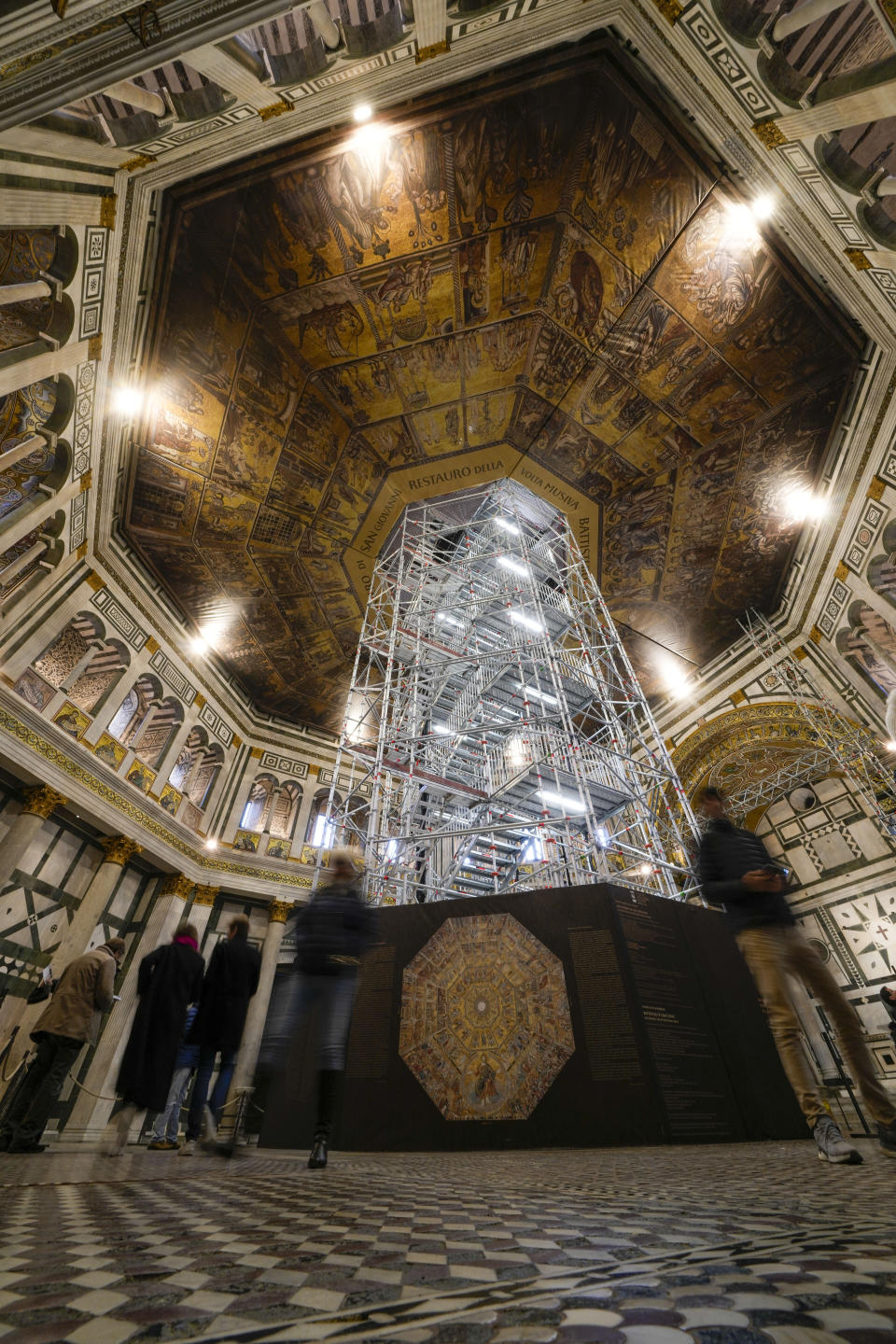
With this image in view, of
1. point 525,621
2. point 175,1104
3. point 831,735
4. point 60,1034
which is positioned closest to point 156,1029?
point 60,1034

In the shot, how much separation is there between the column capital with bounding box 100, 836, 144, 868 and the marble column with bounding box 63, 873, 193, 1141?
5.11ft

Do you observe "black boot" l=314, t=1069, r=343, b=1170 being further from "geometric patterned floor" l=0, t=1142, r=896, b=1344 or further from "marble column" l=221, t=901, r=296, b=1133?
"marble column" l=221, t=901, r=296, b=1133

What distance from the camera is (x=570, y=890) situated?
491 centimetres

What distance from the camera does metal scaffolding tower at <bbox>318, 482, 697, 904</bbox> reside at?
7215 millimetres

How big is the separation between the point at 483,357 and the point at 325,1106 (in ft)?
33.7

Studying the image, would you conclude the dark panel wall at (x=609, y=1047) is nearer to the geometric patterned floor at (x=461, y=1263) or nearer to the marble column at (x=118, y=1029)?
the geometric patterned floor at (x=461, y=1263)

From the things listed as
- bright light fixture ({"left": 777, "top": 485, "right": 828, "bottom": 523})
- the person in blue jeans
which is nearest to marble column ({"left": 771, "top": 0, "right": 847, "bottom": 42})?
bright light fixture ({"left": 777, "top": 485, "right": 828, "bottom": 523})

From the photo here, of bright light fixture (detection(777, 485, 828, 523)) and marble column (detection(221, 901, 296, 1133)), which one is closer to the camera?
bright light fixture (detection(777, 485, 828, 523))

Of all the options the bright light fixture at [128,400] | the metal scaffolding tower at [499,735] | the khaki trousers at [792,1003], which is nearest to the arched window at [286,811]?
the metal scaffolding tower at [499,735]

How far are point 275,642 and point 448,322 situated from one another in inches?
298

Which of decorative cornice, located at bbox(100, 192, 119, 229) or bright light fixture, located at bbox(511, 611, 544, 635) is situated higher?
decorative cornice, located at bbox(100, 192, 119, 229)

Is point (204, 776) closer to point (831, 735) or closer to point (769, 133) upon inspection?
point (831, 735)

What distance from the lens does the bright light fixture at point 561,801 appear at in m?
6.57

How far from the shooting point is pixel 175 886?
11.8m
